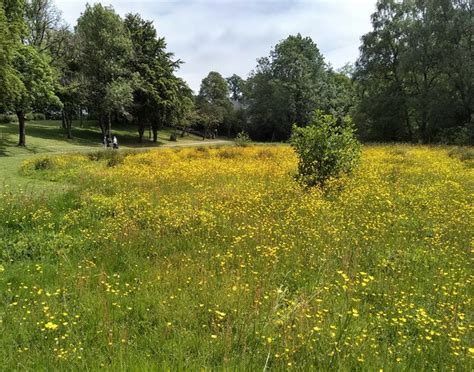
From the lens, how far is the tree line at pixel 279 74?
106 ft

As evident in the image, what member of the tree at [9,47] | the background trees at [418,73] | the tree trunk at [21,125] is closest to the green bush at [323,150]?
the tree at [9,47]

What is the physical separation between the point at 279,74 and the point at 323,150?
5668 cm

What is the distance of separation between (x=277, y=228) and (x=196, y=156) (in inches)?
630

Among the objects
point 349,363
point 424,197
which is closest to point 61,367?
point 349,363

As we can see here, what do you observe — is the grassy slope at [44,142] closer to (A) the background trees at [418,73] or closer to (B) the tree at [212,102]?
(B) the tree at [212,102]

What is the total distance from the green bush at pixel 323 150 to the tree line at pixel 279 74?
76.7 ft

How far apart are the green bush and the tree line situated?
2337 centimetres

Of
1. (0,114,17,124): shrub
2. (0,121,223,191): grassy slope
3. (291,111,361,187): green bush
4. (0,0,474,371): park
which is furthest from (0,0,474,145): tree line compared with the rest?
(291,111,361,187): green bush

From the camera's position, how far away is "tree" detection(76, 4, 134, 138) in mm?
43281

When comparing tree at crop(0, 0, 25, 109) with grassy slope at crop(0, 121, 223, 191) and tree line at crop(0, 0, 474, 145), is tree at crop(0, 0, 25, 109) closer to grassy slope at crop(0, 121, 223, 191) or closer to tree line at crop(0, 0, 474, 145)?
tree line at crop(0, 0, 474, 145)

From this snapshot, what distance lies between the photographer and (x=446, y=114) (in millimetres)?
37062

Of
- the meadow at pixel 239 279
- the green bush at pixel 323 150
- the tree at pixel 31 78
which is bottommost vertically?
the meadow at pixel 239 279

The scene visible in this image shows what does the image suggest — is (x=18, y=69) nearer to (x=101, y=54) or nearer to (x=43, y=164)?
(x=101, y=54)

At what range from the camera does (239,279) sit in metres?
5.18
